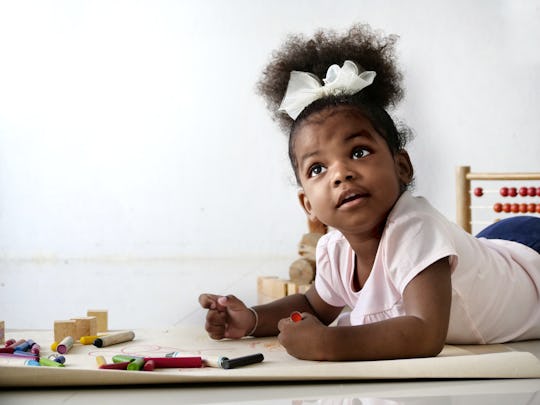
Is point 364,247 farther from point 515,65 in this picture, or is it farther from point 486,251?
point 515,65

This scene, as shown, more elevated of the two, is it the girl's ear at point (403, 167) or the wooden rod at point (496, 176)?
the girl's ear at point (403, 167)

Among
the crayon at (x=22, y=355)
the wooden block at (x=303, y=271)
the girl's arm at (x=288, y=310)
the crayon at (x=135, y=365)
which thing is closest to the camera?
the crayon at (x=135, y=365)

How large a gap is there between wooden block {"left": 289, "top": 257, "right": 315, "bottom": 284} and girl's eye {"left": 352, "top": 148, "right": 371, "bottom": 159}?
1.30 metres

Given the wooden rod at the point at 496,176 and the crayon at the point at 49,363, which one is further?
the wooden rod at the point at 496,176

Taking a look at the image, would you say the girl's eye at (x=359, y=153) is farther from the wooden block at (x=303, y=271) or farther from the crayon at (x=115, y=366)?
the wooden block at (x=303, y=271)

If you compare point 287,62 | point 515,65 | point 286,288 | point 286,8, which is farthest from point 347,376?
point 286,8

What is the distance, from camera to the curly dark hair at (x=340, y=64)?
1163mm

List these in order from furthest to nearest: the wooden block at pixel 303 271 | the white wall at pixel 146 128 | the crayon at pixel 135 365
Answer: the white wall at pixel 146 128 < the wooden block at pixel 303 271 < the crayon at pixel 135 365

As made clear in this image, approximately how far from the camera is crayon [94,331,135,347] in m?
1.12

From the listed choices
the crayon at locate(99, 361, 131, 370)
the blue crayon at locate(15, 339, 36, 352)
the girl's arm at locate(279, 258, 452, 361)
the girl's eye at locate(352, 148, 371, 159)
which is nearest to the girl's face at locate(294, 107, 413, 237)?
the girl's eye at locate(352, 148, 371, 159)

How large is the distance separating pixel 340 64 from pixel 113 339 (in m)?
0.54

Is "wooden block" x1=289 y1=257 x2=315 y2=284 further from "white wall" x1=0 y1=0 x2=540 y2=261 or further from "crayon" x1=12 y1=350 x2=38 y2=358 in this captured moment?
"white wall" x1=0 y1=0 x2=540 y2=261

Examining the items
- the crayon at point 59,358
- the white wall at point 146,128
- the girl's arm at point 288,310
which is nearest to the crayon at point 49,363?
the crayon at point 59,358

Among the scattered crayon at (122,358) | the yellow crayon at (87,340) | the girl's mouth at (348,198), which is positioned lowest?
the yellow crayon at (87,340)
